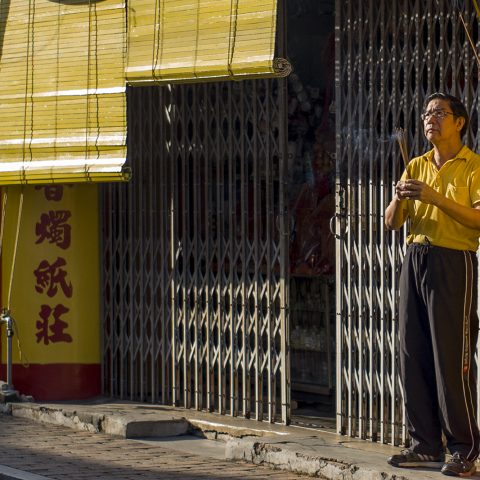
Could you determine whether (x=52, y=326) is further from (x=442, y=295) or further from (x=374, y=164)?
(x=442, y=295)

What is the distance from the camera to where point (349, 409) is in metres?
8.74

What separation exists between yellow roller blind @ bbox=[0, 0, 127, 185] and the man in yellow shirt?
3197mm

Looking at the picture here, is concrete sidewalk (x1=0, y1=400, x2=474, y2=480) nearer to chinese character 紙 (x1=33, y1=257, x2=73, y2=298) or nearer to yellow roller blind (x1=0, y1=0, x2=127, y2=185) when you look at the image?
chinese character 紙 (x1=33, y1=257, x2=73, y2=298)

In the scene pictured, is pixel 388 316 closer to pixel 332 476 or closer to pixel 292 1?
pixel 332 476

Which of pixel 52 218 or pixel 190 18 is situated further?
pixel 52 218

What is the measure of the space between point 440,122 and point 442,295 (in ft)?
3.03

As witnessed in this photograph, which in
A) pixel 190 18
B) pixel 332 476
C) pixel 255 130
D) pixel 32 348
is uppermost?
pixel 190 18

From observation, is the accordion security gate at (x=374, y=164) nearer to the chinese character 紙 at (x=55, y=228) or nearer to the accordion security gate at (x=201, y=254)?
the accordion security gate at (x=201, y=254)

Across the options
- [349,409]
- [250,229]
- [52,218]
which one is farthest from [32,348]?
[349,409]

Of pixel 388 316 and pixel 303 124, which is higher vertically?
pixel 303 124

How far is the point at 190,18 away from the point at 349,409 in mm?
2863

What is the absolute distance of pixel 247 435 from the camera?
9047mm

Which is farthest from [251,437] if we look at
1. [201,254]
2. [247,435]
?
[201,254]

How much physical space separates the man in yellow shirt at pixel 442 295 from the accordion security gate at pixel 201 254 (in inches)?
85.1
